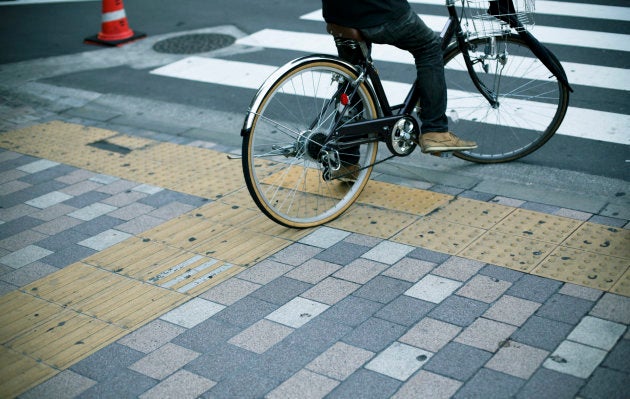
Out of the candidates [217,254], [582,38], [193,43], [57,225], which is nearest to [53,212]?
[57,225]

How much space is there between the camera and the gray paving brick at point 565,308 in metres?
3.58

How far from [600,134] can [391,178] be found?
1.66 meters

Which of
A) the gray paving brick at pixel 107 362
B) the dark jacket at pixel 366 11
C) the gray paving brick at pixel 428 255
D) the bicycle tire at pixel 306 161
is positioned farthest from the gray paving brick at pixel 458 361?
the dark jacket at pixel 366 11

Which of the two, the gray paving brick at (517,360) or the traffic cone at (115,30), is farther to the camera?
the traffic cone at (115,30)

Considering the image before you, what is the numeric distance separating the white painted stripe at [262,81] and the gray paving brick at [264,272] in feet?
8.80

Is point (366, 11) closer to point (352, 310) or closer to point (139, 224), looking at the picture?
point (352, 310)

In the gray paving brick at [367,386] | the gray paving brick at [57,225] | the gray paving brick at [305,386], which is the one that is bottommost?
the gray paving brick at [305,386]

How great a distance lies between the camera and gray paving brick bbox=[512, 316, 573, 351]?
3.40 metres

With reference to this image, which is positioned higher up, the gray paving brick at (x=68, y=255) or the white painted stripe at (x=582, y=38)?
the white painted stripe at (x=582, y=38)

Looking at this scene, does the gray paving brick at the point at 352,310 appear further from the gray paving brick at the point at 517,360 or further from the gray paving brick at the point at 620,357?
the gray paving brick at the point at 620,357

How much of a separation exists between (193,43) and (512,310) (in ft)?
19.8

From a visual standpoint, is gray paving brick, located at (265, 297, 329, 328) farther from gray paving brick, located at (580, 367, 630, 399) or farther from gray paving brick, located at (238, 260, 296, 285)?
gray paving brick, located at (580, 367, 630, 399)

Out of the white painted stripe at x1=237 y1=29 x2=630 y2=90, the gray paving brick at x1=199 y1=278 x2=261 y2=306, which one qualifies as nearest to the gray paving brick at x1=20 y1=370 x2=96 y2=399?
the gray paving brick at x1=199 y1=278 x2=261 y2=306

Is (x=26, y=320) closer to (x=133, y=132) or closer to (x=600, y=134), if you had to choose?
(x=133, y=132)
